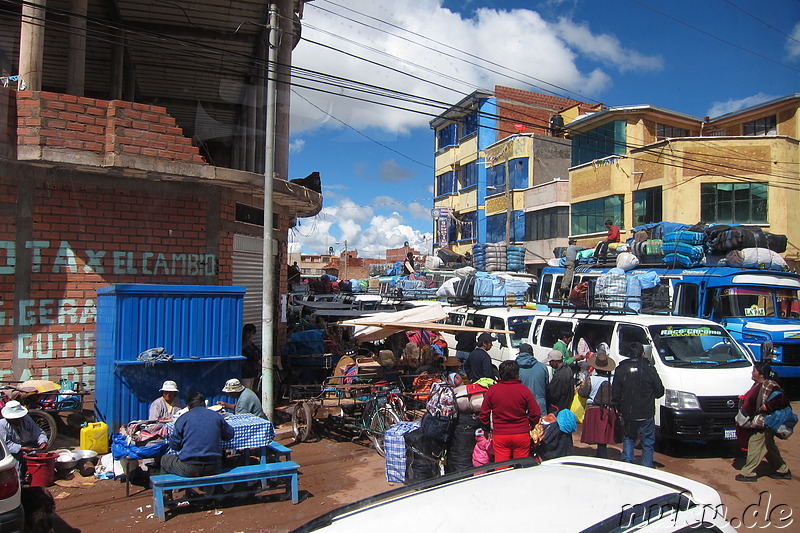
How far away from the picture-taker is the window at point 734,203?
893 inches

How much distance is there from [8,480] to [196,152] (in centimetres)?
626

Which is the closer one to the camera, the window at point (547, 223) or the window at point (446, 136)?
the window at point (547, 223)

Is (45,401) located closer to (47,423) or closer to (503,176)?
(47,423)

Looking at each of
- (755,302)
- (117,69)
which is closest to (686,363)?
(755,302)

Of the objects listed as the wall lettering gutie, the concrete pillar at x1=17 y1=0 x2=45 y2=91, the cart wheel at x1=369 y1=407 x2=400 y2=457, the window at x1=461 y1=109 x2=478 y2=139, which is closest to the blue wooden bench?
the cart wheel at x1=369 y1=407 x2=400 y2=457

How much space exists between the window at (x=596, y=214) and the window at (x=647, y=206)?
2.63 ft

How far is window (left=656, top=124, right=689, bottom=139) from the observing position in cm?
2798

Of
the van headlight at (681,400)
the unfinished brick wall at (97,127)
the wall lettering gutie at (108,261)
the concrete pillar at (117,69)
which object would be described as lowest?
the van headlight at (681,400)

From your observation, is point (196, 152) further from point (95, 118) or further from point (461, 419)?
point (461, 419)

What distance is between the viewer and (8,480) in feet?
14.1

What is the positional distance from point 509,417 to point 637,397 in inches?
86.7

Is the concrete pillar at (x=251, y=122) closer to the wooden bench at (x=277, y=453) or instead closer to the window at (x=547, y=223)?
the wooden bench at (x=277, y=453)

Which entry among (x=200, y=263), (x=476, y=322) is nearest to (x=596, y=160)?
(x=476, y=322)

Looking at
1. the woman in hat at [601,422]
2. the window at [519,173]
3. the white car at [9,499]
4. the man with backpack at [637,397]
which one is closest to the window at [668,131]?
the window at [519,173]
